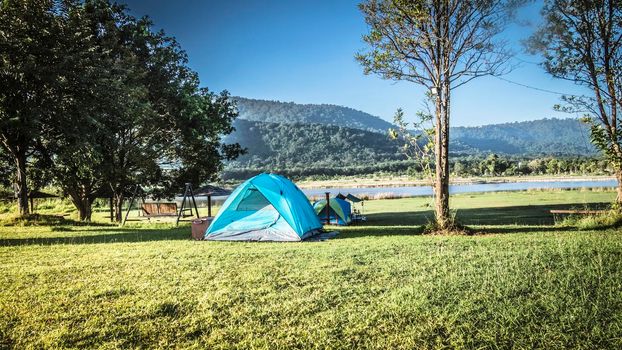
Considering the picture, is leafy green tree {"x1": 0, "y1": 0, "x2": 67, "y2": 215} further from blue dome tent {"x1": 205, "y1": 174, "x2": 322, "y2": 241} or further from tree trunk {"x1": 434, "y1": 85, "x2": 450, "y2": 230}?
tree trunk {"x1": 434, "y1": 85, "x2": 450, "y2": 230}

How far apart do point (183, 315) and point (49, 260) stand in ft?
17.1

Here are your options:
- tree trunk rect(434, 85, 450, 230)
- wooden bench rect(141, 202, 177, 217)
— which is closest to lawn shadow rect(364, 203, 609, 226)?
tree trunk rect(434, 85, 450, 230)

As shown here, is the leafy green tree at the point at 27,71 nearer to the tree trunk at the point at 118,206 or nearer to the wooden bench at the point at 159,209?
the wooden bench at the point at 159,209

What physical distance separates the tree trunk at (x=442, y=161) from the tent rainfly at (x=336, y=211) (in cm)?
613

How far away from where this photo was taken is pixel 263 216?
12.4m

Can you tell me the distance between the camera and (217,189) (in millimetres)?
20016

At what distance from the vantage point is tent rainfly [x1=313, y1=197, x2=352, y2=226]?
1825 cm

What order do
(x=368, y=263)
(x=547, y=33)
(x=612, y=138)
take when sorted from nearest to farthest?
1. (x=368, y=263)
2. (x=612, y=138)
3. (x=547, y=33)

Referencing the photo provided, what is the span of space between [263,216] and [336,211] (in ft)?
21.4

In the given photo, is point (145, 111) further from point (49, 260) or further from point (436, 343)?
point (436, 343)

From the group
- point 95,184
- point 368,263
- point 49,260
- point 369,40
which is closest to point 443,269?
point 368,263

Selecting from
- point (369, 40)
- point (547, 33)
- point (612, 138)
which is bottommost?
point (612, 138)

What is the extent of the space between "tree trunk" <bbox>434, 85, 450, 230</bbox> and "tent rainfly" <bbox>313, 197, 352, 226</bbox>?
6134 mm

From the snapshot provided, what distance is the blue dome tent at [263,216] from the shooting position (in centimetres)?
1204
